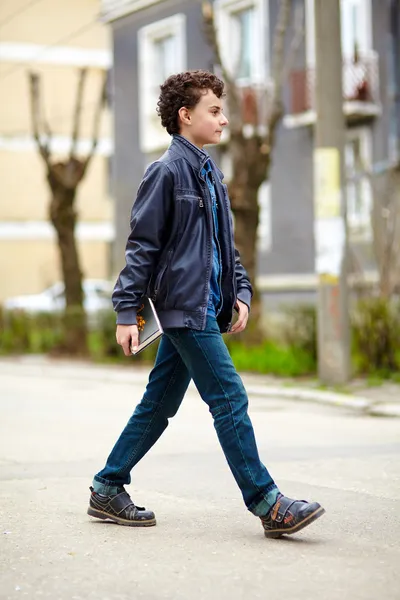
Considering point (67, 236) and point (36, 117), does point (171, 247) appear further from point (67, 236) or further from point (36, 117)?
point (36, 117)

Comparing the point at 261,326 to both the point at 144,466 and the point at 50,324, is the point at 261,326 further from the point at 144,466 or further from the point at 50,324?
the point at 144,466

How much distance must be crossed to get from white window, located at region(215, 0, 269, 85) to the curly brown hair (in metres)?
21.1

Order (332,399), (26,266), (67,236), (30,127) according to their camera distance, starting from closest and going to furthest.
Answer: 1. (332,399)
2. (67,236)
3. (30,127)
4. (26,266)

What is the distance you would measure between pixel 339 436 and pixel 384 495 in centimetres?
277

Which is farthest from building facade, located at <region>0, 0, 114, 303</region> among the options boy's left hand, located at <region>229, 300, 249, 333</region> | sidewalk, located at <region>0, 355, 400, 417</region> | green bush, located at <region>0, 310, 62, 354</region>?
boy's left hand, located at <region>229, 300, 249, 333</region>

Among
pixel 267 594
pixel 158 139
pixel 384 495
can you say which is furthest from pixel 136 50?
pixel 267 594

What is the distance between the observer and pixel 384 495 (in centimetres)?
629

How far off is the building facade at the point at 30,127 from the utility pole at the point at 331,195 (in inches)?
1120

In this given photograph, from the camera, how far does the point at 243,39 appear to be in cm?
2675

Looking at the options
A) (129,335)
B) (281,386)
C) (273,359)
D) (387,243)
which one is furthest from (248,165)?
(129,335)

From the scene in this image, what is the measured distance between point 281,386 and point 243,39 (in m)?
15.5

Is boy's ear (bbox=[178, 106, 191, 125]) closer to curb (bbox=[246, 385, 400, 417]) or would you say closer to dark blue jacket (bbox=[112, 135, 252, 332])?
dark blue jacket (bbox=[112, 135, 252, 332])

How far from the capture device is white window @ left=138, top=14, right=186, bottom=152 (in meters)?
28.5

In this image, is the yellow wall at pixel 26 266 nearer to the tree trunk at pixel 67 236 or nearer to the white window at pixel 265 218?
the white window at pixel 265 218
